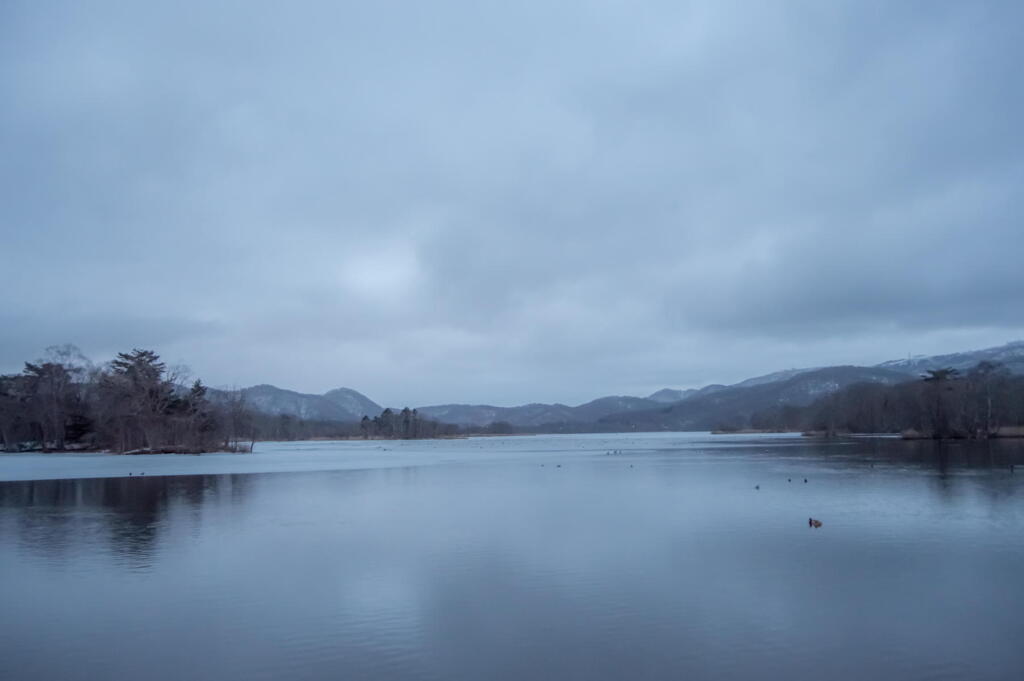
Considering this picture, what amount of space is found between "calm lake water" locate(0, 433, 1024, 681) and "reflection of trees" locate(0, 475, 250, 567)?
0.65ft

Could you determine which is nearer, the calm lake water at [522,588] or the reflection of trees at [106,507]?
the calm lake water at [522,588]

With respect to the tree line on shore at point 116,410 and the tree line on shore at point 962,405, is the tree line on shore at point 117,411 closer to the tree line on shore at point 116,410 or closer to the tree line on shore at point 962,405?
the tree line on shore at point 116,410

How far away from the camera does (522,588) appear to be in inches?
Result: 554

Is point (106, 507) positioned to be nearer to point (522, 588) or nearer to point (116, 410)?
point (522, 588)

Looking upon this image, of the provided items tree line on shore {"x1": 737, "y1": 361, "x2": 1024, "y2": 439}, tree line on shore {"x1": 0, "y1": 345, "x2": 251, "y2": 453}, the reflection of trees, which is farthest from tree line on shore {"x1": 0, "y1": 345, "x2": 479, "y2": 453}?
tree line on shore {"x1": 737, "y1": 361, "x2": 1024, "y2": 439}

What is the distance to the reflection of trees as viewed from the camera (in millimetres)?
19672

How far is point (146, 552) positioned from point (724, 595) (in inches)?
550

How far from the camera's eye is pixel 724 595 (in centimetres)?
1326

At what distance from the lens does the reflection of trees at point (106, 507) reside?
19.7m

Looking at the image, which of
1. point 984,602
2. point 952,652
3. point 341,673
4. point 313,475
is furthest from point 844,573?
point 313,475

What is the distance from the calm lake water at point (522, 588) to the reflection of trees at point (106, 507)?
200 millimetres

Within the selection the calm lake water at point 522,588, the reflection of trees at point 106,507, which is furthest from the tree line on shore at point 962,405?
the reflection of trees at point 106,507

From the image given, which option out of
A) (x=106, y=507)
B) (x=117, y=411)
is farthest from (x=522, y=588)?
(x=117, y=411)

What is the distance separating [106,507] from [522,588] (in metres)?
21.2
